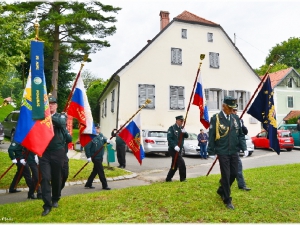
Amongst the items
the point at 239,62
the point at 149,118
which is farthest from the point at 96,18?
the point at 239,62

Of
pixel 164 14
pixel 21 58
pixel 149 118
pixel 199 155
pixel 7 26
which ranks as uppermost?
pixel 164 14

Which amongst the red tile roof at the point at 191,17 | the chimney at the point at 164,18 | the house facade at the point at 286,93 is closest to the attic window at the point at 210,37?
the red tile roof at the point at 191,17

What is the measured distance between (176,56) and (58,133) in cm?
1960

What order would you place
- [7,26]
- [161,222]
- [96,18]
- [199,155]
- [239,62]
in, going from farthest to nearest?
[239,62] < [96,18] < [199,155] < [7,26] < [161,222]

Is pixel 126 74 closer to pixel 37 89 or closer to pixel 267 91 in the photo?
A: pixel 267 91

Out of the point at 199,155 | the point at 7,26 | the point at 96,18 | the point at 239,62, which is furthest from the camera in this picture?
the point at 239,62

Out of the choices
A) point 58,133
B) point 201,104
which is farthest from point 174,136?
point 58,133

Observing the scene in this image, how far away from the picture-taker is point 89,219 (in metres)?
5.59

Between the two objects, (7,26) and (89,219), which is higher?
(7,26)

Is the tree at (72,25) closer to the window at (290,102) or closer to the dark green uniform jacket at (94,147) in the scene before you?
the dark green uniform jacket at (94,147)

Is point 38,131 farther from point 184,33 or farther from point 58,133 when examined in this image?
point 184,33

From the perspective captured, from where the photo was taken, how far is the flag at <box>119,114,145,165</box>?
10.7 meters

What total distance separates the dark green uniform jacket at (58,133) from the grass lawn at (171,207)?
1214 millimetres

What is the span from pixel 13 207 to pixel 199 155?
44.4 ft
